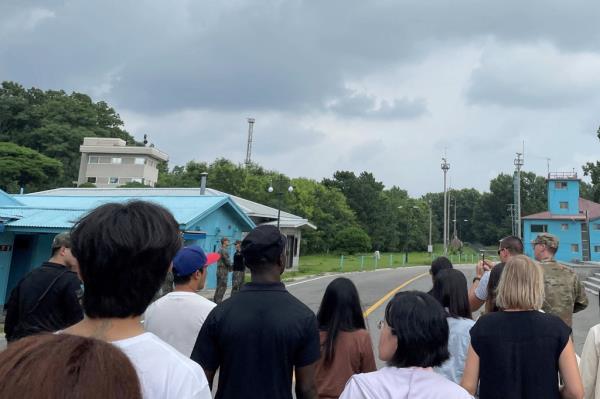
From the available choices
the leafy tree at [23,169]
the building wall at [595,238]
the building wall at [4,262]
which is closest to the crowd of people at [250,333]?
the building wall at [4,262]

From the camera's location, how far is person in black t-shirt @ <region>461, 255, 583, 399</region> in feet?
8.45

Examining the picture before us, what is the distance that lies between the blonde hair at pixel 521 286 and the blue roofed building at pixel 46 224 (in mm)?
7943

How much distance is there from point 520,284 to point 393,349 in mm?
1161

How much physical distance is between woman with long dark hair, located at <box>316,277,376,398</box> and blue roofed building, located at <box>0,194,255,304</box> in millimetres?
7107

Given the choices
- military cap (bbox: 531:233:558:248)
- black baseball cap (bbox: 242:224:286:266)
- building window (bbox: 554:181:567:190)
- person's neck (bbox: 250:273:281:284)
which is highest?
building window (bbox: 554:181:567:190)

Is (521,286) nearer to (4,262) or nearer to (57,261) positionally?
(57,261)

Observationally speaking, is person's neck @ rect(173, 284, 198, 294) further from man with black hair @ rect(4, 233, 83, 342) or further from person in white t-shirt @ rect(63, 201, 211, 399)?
person in white t-shirt @ rect(63, 201, 211, 399)

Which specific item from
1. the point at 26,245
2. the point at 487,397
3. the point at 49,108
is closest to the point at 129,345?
the point at 487,397

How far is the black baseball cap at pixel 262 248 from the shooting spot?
261cm

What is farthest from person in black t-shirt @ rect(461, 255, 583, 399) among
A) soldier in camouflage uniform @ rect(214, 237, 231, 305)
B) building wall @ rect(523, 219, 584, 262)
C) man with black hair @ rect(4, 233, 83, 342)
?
building wall @ rect(523, 219, 584, 262)

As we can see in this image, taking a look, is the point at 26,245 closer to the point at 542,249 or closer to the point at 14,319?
the point at 14,319

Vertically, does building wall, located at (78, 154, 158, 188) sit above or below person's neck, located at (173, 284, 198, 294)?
above

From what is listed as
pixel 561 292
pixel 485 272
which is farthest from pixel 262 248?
pixel 561 292

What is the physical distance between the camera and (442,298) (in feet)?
11.5
